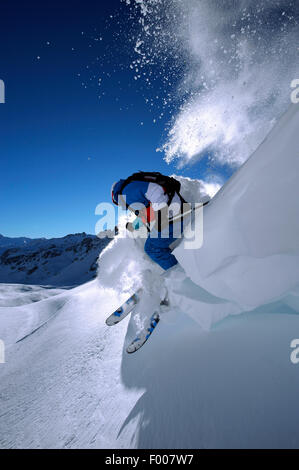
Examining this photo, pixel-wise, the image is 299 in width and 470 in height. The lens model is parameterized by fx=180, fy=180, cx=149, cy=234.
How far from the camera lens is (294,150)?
109cm

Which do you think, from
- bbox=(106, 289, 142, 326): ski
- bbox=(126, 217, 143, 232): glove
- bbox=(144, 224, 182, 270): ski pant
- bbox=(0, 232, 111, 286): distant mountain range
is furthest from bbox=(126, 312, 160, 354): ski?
bbox=(0, 232, 111, 286): distant mountain range

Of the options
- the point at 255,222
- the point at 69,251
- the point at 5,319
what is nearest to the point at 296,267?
the point at 255,222

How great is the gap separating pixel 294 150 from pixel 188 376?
162 cm

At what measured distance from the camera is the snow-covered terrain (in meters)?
0.95

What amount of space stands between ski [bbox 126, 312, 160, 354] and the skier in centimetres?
78

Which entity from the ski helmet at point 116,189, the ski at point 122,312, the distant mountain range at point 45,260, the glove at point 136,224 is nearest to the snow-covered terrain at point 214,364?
the ski at point 122,312

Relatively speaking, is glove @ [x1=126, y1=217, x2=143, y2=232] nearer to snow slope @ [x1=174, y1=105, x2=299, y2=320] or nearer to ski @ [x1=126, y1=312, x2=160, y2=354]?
ski @ [x1=126, y1=312, x2=160, y2=354]

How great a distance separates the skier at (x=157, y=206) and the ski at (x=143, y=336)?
78 cm

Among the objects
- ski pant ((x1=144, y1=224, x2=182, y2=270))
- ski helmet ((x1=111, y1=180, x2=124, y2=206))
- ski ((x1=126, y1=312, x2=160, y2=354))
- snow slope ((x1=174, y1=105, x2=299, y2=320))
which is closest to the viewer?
snow slope ((x1=174, y1=105, x2=299, y2=320))

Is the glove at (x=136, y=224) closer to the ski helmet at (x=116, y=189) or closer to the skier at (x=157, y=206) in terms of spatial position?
the skier at (x=157, y=206)

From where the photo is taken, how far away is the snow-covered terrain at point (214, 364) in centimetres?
95

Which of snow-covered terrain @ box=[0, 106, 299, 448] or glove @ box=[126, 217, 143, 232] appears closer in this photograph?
snow-covered terrain @ box=[0, 106, 299, 448]

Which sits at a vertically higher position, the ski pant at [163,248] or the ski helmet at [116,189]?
the ski helmet at [116,189]

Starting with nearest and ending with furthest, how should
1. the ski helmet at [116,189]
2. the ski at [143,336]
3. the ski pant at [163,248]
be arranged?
the ski at [143,336], the ski pant at [163,248], the ski helmet at [116,189]
